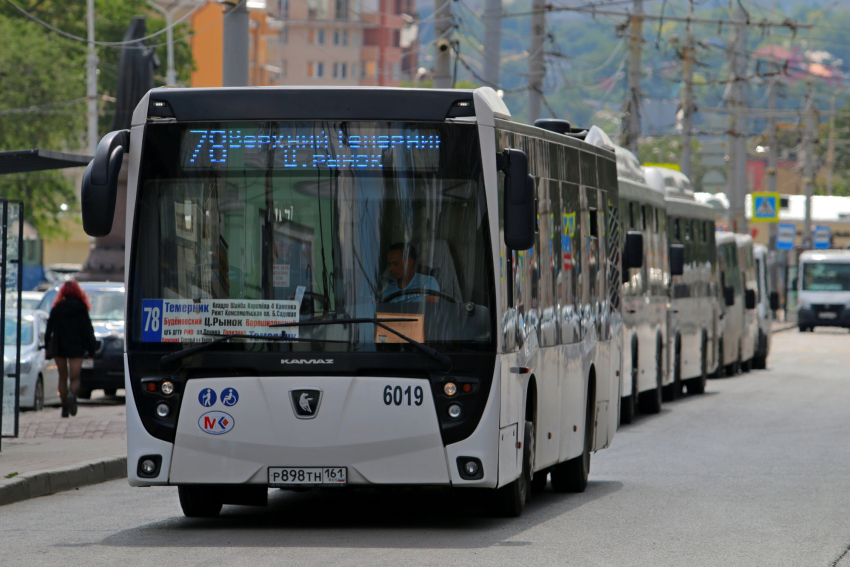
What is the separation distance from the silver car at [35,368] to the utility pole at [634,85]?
15.9 meters

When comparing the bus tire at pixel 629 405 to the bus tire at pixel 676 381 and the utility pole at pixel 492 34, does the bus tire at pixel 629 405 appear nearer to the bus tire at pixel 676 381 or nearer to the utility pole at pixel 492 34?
the bus tire at pixel 676 381

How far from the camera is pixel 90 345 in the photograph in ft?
66.3

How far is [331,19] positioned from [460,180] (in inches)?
6180

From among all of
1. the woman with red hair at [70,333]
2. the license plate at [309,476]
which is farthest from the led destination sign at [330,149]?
the woman with red hair at [70,333]

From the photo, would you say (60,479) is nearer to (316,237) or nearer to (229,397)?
(229,397)

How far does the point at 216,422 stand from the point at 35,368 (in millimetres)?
12640

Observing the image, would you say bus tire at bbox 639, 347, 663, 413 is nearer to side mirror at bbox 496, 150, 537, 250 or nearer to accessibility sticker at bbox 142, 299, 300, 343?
side mirror at bbox 496, 150, 537, 250

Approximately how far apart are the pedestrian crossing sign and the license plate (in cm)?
4172

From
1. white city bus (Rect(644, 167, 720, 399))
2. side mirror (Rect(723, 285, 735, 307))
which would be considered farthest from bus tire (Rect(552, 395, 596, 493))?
side mirror (Rect(723, 285, 735, 307))

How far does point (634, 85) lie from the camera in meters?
34.9

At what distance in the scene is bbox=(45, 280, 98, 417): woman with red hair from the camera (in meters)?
20.0

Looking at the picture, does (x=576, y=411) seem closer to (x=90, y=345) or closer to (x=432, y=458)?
(x=432, y=458)

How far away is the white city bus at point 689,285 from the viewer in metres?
24.6

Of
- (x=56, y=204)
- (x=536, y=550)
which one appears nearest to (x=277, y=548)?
(x=536, y=550)
